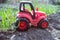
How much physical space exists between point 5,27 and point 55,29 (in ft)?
4.74

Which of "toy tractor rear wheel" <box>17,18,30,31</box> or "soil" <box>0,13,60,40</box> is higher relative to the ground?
"toy tractor rear wheel" <box>17,18,30,31</box>

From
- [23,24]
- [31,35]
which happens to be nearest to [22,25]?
[23,24]

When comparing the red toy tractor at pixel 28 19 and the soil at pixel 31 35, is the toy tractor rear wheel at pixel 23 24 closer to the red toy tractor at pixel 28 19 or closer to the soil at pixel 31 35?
the red toy tractor at pixel 28 19

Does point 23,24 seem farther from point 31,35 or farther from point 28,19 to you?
point 31,35

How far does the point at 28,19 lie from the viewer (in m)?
4.82

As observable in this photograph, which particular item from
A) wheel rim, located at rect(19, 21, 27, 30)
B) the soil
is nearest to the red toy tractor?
wheel rim, located at rect(19, 21, 27, 30)

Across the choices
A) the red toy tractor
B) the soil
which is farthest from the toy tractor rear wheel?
the soil

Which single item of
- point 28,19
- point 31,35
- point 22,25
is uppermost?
point 28,19

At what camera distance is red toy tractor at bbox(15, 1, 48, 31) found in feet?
15.3

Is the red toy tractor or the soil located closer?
the soil

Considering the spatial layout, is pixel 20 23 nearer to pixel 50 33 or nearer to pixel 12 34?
pixel 12 34

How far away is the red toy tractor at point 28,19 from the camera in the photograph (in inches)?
183

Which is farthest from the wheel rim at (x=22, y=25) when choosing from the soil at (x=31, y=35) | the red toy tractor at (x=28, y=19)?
the soil at (x=31, y=35)

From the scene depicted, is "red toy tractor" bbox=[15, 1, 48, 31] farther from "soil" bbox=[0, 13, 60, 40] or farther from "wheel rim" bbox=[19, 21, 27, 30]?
"soil" bbox=[0, 13, 60, 40]
